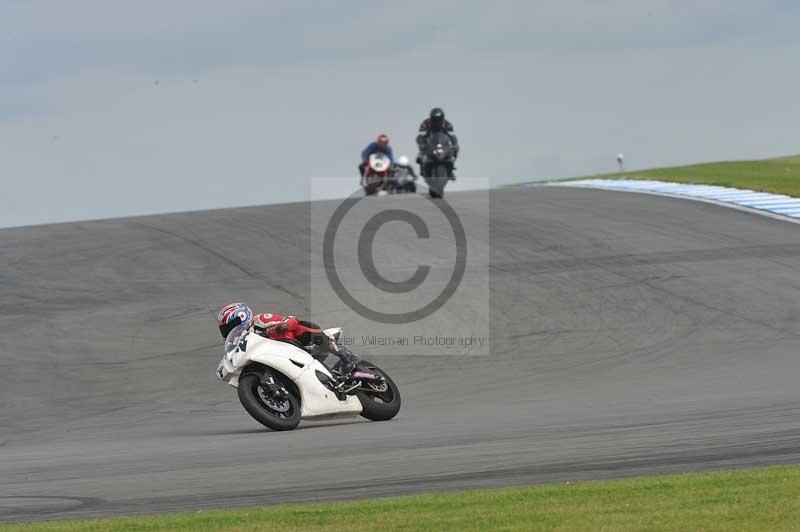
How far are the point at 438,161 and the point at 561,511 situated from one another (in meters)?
23.6

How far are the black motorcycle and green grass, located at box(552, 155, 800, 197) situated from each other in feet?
26.9

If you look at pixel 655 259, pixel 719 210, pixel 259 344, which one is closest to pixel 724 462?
pixel 259 344

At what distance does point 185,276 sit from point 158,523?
15.0 metres

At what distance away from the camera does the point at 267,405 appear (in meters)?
12.1

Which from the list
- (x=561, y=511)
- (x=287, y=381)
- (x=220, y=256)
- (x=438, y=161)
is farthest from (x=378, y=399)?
(x=438, y=161)

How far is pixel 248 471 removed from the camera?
9.54 meters

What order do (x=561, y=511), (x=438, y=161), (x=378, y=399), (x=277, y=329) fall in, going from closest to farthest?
(x=561, y=511) < (x=277, y=329) < (x=378, y=399) < (x=438, y=161)

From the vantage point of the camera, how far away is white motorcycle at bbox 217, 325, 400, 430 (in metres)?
12.0

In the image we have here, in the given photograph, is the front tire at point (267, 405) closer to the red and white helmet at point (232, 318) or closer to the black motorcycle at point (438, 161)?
the red and white helmet at point (232, 318)

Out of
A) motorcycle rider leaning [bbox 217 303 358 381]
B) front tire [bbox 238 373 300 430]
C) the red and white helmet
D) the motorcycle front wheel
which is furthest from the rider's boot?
the motorcycle front wheel

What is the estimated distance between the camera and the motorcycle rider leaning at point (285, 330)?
1241 centimetres

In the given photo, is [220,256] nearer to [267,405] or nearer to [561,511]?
[267,405]

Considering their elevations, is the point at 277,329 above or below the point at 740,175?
below

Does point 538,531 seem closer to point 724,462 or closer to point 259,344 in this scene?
point 724,462
